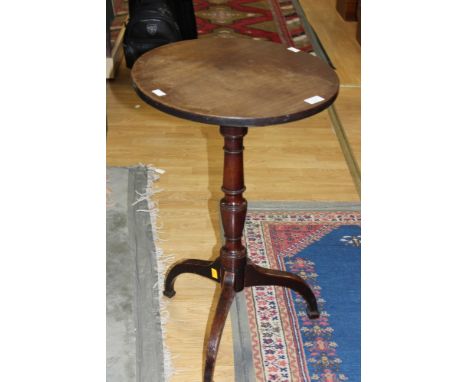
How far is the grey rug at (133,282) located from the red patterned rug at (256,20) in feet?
7.30

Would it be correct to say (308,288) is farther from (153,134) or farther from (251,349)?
(153,134)

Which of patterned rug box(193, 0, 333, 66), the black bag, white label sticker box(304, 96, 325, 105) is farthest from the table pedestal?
patterned rug box(193, 0, 333, 66)

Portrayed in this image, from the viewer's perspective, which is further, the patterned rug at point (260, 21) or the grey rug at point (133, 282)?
the patterned rug at point (260, 21)

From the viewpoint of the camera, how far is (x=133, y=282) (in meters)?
2.57

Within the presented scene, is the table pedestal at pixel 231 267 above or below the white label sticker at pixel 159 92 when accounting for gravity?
below

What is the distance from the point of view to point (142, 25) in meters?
3.94

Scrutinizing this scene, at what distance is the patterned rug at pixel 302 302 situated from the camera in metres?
2.21

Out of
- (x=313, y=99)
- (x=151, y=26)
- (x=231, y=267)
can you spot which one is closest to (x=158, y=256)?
(x=231, y=267)

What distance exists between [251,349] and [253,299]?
10.3 inches

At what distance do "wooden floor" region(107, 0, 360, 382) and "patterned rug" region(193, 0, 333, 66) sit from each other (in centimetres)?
88

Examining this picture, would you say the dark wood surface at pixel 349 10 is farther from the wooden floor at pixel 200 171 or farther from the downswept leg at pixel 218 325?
the downswept leg at pixel 218 325

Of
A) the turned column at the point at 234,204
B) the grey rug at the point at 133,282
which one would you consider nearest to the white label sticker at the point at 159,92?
the turned column at the point at 234,204

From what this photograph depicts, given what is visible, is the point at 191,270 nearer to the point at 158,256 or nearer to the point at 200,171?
the point at 158,256
